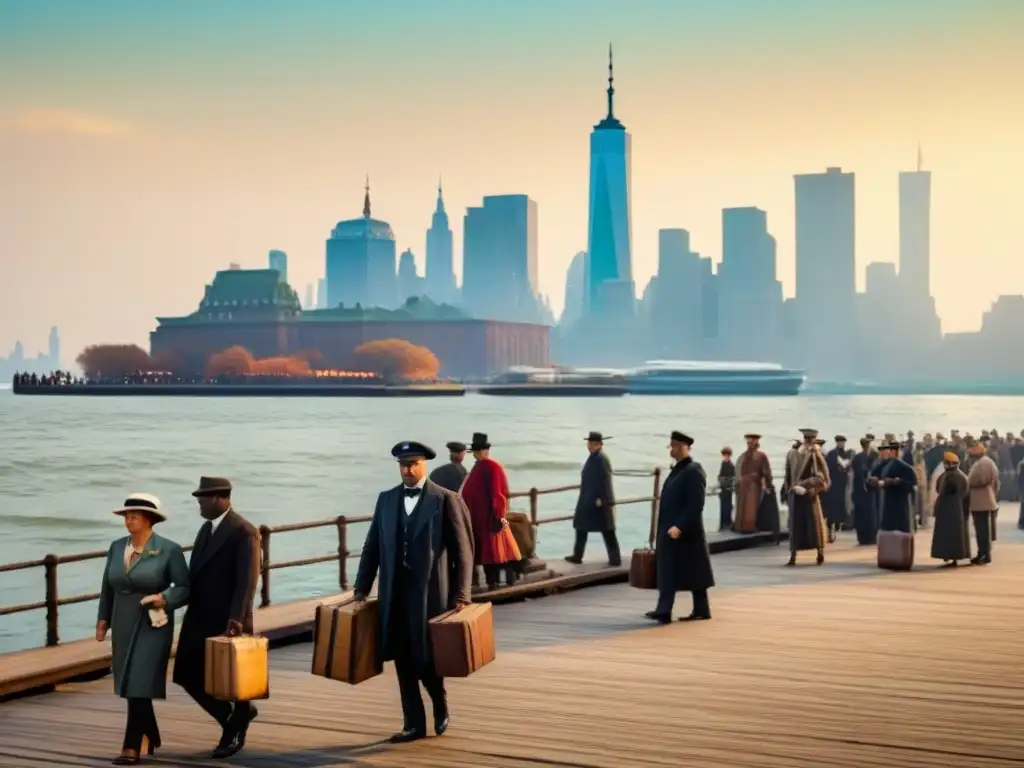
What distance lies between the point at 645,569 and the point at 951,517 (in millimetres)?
5819

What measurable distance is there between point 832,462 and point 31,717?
15.0 m

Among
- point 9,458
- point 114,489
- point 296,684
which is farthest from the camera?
point 9,458

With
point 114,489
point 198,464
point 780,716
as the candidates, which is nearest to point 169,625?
point 780,716

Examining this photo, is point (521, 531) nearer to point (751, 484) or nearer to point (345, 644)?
point (751, 484)

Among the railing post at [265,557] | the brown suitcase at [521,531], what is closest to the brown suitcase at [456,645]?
the railing post at [265,557]

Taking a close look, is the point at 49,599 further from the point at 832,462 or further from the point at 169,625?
the point at 832,462

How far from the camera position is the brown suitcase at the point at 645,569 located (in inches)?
488

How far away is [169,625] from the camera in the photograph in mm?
7199

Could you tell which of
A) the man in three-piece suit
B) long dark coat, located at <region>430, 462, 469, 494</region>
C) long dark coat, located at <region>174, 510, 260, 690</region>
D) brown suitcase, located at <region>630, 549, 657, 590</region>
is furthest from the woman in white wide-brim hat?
long dark coat, located at <region>430, 462, 469, 494</region>

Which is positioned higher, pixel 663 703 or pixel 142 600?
pixel 142 600

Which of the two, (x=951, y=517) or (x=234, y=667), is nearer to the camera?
(x=234, y=667)

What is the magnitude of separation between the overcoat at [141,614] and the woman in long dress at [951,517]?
37.3 ft

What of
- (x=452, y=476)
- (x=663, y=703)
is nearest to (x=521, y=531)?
(x=452, y=476)

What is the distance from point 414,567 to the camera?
768 centimetres
